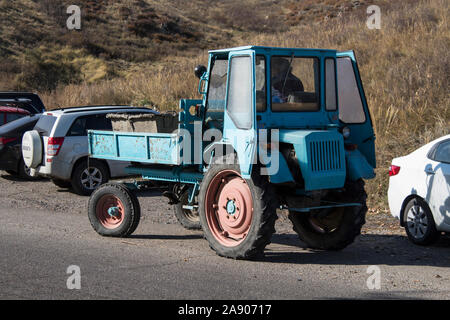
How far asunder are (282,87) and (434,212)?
9.61 ft

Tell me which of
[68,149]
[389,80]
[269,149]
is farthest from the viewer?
[389,80]

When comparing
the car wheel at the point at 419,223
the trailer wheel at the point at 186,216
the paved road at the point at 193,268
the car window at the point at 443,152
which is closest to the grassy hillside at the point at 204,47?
the car wheel at the point at 419,223

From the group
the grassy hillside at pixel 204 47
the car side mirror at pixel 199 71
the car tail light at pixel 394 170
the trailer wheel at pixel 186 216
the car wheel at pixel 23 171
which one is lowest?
the trailer wheel at pixel 186 216

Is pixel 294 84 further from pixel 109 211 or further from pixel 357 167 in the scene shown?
pixel 109 211

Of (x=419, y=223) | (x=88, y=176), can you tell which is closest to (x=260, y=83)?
(x=419, y=223)

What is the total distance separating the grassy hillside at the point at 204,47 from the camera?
51.5 feet

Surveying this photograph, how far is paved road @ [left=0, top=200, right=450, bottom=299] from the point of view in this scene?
699 cm

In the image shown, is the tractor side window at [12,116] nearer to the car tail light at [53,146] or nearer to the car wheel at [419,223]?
the car tail light at [53,146]

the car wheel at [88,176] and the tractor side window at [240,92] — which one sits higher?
the tractor side window at [240,92]

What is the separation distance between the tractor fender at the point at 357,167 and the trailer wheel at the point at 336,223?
0.16 meters

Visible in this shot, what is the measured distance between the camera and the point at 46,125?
15.1 meters

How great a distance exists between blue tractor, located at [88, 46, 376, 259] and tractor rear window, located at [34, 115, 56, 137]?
529 cm

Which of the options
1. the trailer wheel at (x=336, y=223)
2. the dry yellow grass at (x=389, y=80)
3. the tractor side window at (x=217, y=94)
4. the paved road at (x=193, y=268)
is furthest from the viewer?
the dry yellow grass at (x=389, y=80)

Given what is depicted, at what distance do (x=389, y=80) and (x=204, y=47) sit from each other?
36.2 m
